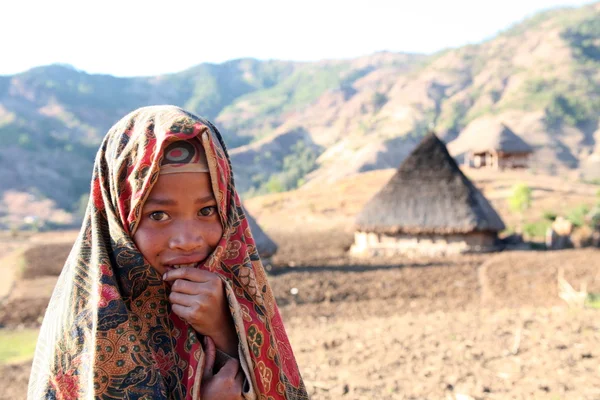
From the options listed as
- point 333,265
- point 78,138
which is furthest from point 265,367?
point 78,138

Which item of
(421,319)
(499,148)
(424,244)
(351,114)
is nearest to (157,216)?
(421,319)

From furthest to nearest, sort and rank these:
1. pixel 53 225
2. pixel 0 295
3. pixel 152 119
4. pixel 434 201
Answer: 1. pixel 53 225
2. pixel 434 201
3. pixel 0 295
4. pixel 152 119

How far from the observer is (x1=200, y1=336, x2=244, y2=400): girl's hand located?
1.54 meters

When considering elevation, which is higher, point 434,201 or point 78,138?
point 78,138

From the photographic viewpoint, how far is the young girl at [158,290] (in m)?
1.48

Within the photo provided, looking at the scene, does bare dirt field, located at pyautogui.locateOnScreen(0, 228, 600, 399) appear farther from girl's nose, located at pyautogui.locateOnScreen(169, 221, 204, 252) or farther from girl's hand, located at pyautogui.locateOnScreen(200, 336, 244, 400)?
girl's nose, located at pyautogui.locateOnScreen(169, 221, 204, 252)

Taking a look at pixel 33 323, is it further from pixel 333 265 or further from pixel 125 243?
pixel 125 243

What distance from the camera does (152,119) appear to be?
1.64 meters

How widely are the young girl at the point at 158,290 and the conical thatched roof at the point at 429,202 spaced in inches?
507

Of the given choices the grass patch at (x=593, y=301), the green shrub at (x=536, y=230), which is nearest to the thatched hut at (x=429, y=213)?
the green shrub at (x=536, y=230)

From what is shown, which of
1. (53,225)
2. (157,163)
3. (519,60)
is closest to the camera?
(157,163)

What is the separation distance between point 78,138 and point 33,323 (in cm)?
6008

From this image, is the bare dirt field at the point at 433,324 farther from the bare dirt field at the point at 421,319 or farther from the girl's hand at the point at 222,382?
the girl's hand at the point at 222,382

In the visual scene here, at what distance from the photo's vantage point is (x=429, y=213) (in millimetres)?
14336
